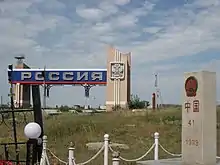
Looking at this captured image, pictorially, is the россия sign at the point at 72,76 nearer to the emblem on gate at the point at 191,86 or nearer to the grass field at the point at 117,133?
the grass field at the point at 117,133

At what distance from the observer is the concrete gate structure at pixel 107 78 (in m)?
46.5

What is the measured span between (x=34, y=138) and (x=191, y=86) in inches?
167

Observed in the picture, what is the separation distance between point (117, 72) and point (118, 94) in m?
2.41

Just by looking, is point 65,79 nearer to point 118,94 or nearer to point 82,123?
point 118,94

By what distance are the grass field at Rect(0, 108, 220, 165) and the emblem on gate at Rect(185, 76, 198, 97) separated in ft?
15.8

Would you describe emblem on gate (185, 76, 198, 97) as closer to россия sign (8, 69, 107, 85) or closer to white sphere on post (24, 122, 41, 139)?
white sphere on post (24, 122, 41, 139)

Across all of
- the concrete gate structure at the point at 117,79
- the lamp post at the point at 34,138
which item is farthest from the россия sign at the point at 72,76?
the lamp post at the point at 34,138

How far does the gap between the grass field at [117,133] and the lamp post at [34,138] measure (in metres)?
5.36

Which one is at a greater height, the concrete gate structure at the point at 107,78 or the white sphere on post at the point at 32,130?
the concrete gate structure at the point at 107,78

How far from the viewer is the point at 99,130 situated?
25.5 meters

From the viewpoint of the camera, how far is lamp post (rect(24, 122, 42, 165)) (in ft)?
30.0

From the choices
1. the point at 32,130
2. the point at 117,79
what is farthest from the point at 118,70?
the point at 32,130

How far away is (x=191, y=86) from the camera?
11070 mm

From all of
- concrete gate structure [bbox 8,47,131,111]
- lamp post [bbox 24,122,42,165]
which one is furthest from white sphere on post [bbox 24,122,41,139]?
concrete gate structure [bbox 8,47,131,111]
